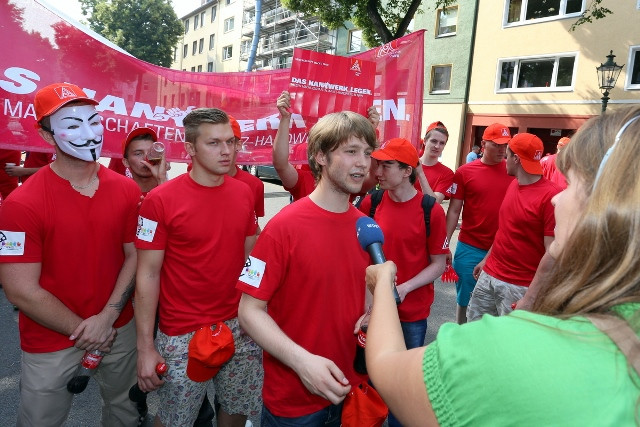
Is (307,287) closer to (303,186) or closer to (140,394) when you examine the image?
(140,394)

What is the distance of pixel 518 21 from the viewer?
17.7m

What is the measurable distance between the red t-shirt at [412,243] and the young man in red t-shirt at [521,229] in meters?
0.83

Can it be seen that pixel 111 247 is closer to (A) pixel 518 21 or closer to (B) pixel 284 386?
(B) pixel 284 386

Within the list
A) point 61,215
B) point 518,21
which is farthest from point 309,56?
point 518,21

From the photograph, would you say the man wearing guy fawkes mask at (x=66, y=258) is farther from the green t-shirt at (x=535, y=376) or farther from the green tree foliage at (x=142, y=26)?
the green tree foliage at (x=142, y=26)

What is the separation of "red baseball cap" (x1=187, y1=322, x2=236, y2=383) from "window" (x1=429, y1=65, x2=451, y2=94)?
20112 millimetres

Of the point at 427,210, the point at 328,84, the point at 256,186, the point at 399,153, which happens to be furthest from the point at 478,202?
the point at 256,186

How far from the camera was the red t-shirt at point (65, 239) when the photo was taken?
7.18 feet

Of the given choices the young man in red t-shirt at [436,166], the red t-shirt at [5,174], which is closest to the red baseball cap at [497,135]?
the young man in red t-shirt at [436,166]

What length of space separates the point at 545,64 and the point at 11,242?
1942 cm

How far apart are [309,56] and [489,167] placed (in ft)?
7.35

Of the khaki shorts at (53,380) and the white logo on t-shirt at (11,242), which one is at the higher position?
the white logo on t-shirt at (11,242)

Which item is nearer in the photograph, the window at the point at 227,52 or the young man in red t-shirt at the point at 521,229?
the young man in red t-shirt at the point at 521,229

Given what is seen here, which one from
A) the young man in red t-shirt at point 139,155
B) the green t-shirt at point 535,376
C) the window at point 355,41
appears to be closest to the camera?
the green t-shirt at point 535,376
